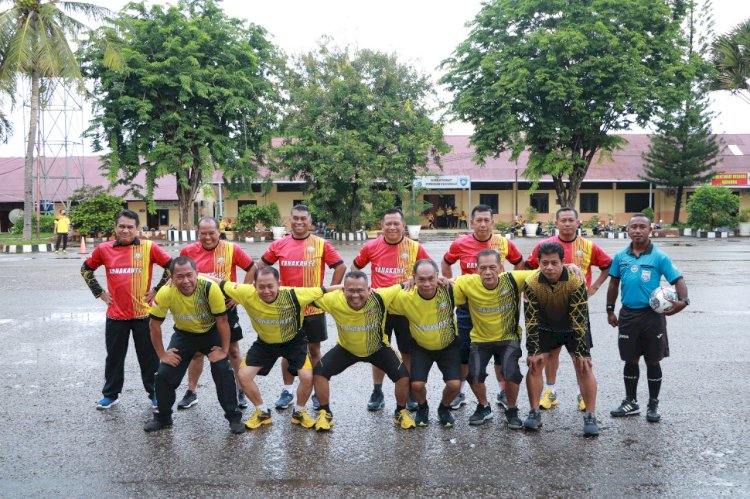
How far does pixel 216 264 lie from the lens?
5934mm

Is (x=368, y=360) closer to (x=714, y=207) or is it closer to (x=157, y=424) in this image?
(x=157, y=424)

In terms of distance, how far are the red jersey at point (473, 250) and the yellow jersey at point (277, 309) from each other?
141 centimetres

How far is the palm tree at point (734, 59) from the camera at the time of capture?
28984mm

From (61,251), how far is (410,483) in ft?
74.7

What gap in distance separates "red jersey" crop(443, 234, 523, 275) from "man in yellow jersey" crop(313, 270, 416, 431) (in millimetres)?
961

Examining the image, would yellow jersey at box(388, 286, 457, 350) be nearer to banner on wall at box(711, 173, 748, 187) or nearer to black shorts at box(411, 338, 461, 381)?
black shorts at box(411, 338, 461, 381)

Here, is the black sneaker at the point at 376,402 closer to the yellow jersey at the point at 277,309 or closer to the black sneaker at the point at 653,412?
the yellow jersey at the point at 277,309

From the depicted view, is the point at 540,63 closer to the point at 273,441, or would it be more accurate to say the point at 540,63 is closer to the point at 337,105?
the point at 337,105

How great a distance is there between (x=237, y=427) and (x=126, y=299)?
1.69m

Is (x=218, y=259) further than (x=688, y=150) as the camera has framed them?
No

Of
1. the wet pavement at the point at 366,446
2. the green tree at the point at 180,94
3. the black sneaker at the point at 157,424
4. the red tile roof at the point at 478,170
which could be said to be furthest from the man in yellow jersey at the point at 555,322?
the red tile roof at the point at 478,170

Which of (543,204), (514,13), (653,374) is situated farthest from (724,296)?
(543,204)

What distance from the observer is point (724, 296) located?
1105 cm

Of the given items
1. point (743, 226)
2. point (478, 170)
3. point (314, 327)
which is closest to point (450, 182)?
point (478, 170)
